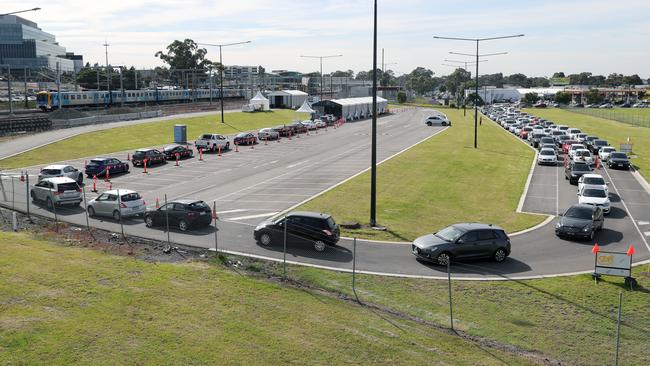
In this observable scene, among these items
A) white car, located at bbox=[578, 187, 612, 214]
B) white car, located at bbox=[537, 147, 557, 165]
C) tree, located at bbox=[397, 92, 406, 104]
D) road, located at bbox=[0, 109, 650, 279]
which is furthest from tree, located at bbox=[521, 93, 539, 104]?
white car, located at bbox=[578, 187, 612, 214]

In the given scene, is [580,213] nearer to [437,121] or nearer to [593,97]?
[437,121]

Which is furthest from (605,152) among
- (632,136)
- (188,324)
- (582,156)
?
(188,324)

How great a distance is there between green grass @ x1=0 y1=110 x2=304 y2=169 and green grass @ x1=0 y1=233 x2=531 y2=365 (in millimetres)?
30481

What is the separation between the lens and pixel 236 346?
511 inches

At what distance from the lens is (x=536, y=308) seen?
16.4 metres

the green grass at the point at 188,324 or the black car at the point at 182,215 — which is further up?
the black car at the point at 182,215

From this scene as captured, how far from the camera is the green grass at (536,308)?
46.2 ft

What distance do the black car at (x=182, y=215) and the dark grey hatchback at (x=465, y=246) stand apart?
910 cm

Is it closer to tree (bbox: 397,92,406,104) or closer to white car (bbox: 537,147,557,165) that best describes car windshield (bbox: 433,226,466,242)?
white car (bbox: 537,147,557,165)

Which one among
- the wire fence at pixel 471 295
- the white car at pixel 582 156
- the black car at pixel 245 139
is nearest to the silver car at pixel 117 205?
the wire fence at pixel 471 295

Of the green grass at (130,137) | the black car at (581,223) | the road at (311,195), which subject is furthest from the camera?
the green grass at (130,137)

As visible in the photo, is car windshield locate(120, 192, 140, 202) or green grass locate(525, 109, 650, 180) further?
green grass locate(525, 109, 650, 180)

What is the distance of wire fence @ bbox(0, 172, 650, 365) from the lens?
1439cm

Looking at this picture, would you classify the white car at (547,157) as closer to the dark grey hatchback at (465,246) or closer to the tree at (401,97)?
the dark grey hatchback at (465,246)
